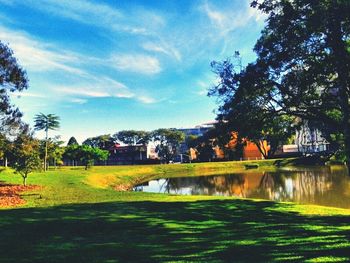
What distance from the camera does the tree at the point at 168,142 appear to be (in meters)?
138

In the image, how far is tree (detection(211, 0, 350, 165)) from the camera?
726 inches

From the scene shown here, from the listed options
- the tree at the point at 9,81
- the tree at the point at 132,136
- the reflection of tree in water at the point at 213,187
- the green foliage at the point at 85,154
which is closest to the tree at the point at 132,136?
the tree at the point at 132,136

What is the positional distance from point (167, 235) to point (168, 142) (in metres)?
129

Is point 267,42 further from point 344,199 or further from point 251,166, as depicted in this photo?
point 251,166

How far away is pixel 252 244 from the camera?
38.2 feet

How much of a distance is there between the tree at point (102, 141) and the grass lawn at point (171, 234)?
465ft

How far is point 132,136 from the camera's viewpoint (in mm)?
168250

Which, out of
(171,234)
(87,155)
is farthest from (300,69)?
(87,155)

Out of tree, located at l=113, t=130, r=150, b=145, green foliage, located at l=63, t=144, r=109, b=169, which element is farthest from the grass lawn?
tree, located at l=113, t=130, r=150, b=145

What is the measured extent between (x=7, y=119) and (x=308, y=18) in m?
25.2

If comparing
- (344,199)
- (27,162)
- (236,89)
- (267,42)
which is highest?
(267,42)

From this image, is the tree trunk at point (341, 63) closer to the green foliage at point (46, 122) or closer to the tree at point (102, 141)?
the green foliage at point (46, 122)

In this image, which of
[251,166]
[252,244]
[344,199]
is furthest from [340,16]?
[251,166]

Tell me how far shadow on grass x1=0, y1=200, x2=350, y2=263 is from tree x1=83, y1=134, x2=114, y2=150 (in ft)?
469
